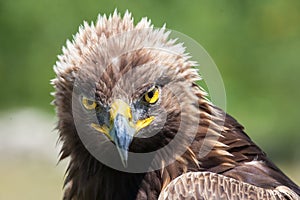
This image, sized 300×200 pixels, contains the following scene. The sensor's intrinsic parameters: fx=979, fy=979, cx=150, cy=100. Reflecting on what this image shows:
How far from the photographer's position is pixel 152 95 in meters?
7.17

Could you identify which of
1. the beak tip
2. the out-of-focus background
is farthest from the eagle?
the out-of-focus background

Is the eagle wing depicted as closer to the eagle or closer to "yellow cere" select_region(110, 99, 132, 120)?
the eagle

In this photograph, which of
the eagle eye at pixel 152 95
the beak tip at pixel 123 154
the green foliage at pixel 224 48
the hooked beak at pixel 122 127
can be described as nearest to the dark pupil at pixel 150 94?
the eagle eye at pixel 152 95

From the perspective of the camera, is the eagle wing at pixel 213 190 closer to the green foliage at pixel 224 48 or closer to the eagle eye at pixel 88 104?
the eagle eye at pixel 88 104

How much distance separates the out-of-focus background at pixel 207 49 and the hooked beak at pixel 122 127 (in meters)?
8.09

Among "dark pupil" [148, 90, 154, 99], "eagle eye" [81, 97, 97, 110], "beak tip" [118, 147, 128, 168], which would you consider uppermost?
"eagle eye" [81, 97, 97, 110]

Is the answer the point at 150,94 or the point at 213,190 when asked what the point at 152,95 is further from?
the point at 213,190

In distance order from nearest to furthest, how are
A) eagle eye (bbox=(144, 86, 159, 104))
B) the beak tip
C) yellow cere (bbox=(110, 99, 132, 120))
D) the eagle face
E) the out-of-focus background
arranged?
the beak tip, yellow cere (bbox=(110, 99, 132, 120)), the eagle face, eagle eye (bbox=(144, 86, 159, 104)), the out-of-focus background

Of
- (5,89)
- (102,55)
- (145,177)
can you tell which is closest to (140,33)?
(102,55)

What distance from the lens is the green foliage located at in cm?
1536

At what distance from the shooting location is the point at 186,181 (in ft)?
23.7

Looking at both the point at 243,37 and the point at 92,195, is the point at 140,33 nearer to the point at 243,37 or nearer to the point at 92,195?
the point at 92,195

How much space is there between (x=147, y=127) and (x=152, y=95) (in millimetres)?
239

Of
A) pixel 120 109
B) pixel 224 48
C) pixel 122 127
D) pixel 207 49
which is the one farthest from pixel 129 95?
pixel 224 48
